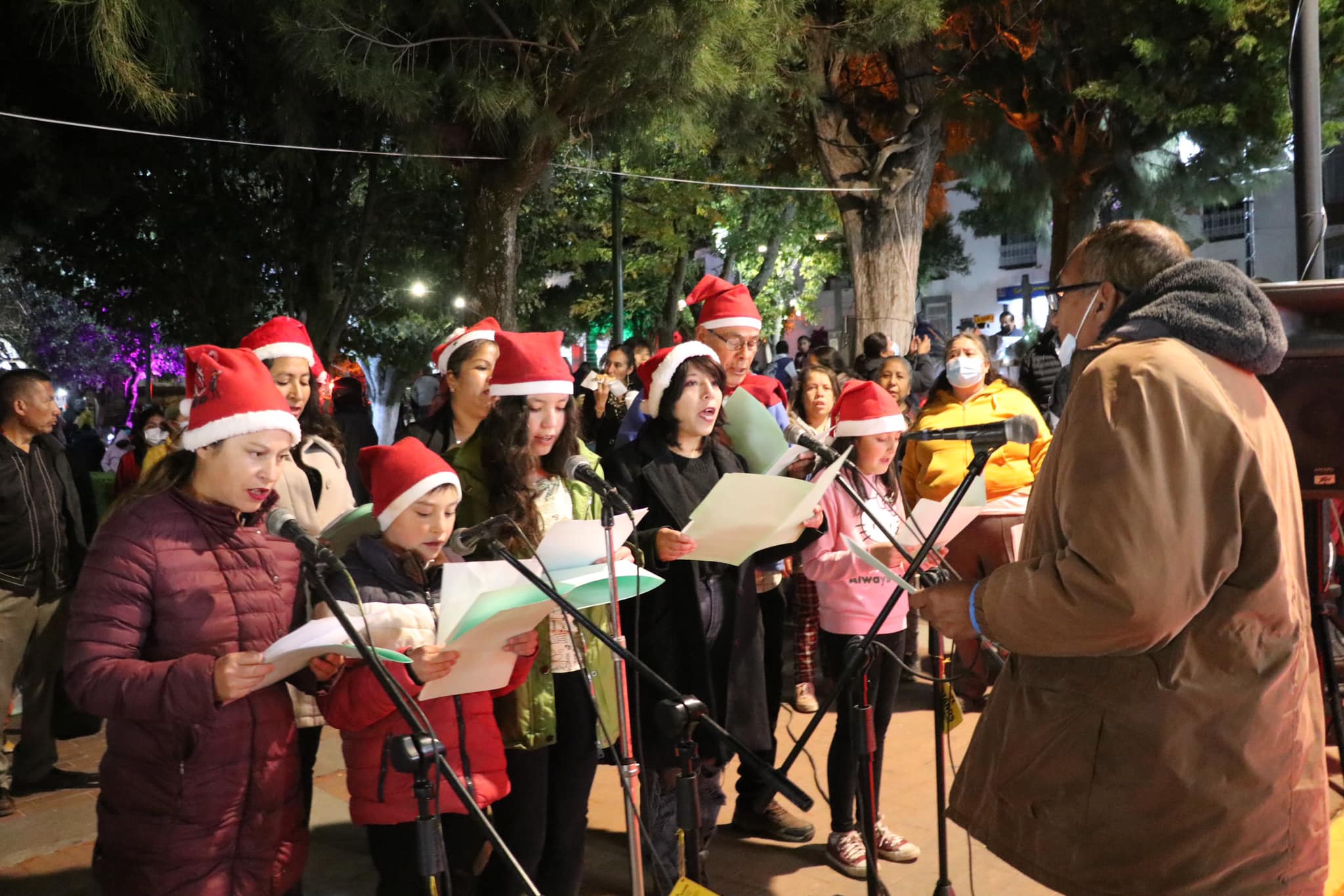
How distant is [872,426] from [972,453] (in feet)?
5.67

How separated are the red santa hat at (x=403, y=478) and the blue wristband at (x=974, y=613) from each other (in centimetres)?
148

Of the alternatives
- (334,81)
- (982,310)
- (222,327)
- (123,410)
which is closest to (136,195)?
(222,327)

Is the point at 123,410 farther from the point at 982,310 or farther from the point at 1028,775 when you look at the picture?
the point at 982,310

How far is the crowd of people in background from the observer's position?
278 cm

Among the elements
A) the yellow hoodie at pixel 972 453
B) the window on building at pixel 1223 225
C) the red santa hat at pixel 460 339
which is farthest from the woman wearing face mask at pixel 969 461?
the window on building at pixel 1223 225

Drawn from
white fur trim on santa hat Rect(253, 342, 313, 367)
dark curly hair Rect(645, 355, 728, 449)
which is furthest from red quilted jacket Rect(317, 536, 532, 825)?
white fur trim on santa hat Rect(253, 342, 313, 367)

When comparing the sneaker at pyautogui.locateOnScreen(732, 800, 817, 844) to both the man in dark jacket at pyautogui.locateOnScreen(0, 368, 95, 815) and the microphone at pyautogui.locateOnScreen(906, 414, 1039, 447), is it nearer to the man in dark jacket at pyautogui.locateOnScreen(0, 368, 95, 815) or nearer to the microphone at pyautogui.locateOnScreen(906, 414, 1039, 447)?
the microphone at pyautogui.locateOnScreen(906, 414, 1039, 447)

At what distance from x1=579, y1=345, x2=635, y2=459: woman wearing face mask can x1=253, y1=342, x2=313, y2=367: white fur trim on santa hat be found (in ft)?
12.4

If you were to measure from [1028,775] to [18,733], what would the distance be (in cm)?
614

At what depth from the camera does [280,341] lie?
15.0 ft

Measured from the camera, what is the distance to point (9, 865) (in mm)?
4773

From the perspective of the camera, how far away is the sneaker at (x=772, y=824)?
4.85 m

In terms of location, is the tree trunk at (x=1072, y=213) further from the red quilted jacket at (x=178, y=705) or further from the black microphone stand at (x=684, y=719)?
the red quilted jacket at (x=178, y=705)

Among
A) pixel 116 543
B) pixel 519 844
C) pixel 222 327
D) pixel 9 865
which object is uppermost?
pixel 222 327
